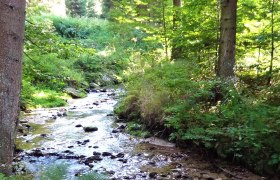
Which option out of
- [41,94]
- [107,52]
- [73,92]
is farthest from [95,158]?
[107,52]

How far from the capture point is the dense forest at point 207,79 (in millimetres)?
5555

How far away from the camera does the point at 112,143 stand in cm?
768

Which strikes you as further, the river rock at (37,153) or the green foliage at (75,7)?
the green foliage at (75,7)

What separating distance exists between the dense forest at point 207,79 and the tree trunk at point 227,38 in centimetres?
2

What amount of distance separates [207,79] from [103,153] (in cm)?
313

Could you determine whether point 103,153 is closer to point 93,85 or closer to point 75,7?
point 93,85

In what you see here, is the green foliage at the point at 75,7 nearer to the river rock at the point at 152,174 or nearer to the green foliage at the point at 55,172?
the green foliage at the point at 55,172

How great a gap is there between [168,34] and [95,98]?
5.56m

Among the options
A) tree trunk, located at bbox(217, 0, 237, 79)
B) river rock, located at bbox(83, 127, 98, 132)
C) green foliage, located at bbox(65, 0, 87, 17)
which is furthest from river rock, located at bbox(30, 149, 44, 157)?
green foliage, located at bbox(65, 0, 87, 17)

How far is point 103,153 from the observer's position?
6809 mm

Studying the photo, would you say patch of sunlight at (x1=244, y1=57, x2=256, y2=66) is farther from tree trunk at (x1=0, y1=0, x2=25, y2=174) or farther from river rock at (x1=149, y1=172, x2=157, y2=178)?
tree trunk at (x1=0, y1=0, x2=25, y2=174)

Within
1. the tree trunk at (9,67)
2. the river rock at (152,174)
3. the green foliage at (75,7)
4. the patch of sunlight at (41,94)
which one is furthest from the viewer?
the green foliage at (75,7)

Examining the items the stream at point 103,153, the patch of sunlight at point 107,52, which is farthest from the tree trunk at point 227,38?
the patch of sunlight at point 107,52

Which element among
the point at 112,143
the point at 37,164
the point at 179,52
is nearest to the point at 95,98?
the point at 179,52
